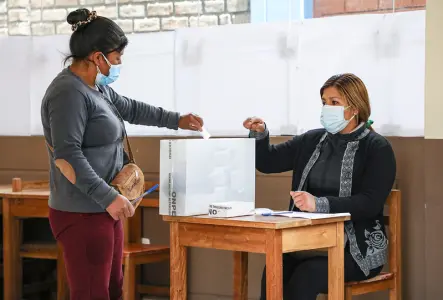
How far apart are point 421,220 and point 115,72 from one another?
157 cm

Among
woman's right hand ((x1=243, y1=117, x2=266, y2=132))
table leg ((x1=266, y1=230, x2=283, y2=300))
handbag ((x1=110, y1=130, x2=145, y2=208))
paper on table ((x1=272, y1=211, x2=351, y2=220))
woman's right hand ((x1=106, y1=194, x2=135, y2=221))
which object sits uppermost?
woman's right hand ((x1=243, y1=117, x2=266, y2=132))

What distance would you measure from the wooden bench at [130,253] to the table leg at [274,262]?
1.26 meters

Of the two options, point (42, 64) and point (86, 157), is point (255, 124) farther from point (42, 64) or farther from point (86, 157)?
point (42, 64)

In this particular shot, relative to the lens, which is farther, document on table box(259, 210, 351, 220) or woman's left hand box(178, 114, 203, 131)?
woman's left hand box(178, 114, 203, 131)

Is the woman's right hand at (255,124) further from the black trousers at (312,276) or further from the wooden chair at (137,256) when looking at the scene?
the wooden chair at (137,256)

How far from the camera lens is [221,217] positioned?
3000mm

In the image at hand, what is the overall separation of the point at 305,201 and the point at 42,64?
2078 millimetres

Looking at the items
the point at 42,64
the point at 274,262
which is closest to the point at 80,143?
the point at 274,262

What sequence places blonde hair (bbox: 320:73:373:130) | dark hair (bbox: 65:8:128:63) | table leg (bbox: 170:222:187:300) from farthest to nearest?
1. blonde hair (bbox: 320:73:373:130)
2. table leg (bbox: 170:222:187:300)
3. dark hair (bbox: 65:8:128:63)

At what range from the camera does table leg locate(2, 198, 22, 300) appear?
164 inches

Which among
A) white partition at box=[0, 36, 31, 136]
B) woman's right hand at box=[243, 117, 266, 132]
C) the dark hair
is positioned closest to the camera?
the dark hair

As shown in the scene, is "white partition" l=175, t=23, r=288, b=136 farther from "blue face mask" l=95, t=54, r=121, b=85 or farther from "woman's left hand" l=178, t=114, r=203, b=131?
"blue face mask" l=95, t=54, r=121, b=85

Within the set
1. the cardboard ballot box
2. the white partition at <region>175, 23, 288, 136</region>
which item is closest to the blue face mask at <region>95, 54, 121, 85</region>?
the cardboard ballot box

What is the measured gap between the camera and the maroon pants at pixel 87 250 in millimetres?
2840
